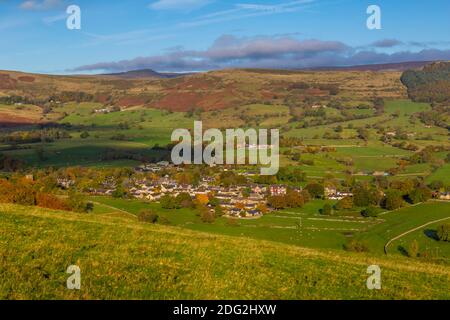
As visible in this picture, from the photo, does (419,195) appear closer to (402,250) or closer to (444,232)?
(444,232)

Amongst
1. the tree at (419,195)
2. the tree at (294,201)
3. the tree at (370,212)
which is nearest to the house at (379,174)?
the tree at (419,195)

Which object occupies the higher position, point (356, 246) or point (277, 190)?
point (356, 246)

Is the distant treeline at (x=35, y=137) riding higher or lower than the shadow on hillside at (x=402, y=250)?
higher

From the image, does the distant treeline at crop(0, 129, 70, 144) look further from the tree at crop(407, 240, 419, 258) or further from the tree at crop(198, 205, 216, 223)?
the tree at crop(407, 240, 419, 258)

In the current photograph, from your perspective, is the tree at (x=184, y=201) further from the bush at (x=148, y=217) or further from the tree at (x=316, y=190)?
the tree at (x=316, y=190)

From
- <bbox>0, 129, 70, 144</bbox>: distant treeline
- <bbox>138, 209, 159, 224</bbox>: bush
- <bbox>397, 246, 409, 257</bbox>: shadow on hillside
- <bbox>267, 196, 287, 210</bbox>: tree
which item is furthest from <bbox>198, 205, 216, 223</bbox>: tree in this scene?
<bbox>0, 129, 70, 144</bbox>: distant treeline

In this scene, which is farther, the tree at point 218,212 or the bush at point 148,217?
the tree at point 218,212

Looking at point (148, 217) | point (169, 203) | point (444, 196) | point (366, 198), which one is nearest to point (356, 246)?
point (148, 217)
